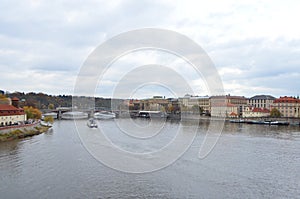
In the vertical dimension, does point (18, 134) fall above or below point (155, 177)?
above

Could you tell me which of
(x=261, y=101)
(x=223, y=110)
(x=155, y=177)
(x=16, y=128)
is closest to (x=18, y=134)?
(x=16, y=128)

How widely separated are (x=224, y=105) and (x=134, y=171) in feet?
54.7

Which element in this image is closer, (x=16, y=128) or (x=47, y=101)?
(x=16, y=128)

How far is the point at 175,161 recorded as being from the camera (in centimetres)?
534

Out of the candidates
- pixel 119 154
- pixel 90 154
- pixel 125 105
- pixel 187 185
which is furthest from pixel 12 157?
pixel 125 105

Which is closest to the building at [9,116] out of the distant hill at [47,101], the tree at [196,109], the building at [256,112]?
the distant hill at [47,101]

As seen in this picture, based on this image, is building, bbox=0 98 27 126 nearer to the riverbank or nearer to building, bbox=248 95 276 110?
the riverbank

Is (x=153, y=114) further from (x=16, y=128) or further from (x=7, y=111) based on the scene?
(x=16, y=128)

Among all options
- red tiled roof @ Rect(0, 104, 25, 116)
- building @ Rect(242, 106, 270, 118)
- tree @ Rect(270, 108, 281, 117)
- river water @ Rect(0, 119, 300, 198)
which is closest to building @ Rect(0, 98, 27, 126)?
red tiled roof @ Rect(0, 104, 25, 116)

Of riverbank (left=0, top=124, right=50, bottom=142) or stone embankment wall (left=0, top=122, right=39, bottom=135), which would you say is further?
stone embankment wall (left=0, top=122, right=39, bottom=135)

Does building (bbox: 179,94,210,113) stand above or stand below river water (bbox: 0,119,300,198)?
above

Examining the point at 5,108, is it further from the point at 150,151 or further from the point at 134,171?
the point at 134,171

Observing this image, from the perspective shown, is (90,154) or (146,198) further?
(90,154)

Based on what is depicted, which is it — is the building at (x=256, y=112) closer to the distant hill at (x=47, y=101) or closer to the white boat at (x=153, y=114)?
the white boat at (x=153, y=114)
